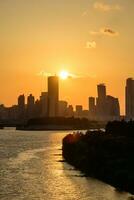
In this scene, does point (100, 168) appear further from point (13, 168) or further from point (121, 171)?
point (13, 168)

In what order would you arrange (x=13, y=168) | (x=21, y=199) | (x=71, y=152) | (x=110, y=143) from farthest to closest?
(x=71, y=152) < (x=110, y=143) < (x=13, y=168) < (x=21, y=199)

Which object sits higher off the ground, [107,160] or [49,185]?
[107,160]

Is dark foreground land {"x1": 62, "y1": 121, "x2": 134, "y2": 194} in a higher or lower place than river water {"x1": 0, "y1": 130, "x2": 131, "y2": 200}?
higher

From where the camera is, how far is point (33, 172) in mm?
75938

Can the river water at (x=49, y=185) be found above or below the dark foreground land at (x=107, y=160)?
below

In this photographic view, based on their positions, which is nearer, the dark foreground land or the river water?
the river water

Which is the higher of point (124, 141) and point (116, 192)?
point (124, 141)

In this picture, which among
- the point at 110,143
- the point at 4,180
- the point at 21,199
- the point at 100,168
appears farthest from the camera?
the point at 110,143

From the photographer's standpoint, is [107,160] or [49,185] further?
[107,160]

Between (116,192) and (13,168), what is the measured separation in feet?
92.0

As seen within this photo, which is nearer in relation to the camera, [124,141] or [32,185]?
[32,185]

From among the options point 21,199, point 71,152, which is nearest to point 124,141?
point 71,152

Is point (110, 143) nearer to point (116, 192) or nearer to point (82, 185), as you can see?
point (82, 185)

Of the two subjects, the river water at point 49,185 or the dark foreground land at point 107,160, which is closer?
the river water at point 49,185
